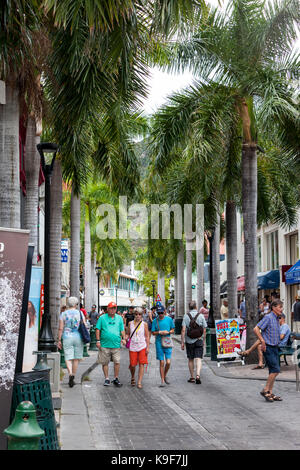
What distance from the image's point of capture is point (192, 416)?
35.0 feet

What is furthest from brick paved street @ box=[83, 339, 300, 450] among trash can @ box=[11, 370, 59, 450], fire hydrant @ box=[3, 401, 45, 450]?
fire hydrant @ box=[3, 401, 45, 450]

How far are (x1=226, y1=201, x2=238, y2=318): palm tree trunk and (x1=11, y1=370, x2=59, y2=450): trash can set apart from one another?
18.7 meters

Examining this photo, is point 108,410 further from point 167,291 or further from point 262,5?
point 167,291

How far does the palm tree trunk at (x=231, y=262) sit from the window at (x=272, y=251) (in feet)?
48.9

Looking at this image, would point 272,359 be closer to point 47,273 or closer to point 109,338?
point 109,338

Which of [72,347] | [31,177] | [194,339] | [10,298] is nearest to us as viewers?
[10,298]

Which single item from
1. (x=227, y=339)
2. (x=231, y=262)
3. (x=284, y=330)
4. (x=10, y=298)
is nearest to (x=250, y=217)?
(x=227, y=339)

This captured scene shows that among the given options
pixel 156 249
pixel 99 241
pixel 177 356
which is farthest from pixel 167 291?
pixel 177 356

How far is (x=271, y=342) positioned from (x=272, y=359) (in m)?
0.33

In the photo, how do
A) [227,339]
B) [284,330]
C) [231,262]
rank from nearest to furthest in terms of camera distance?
[284,330] → [227,339] → [231,262]

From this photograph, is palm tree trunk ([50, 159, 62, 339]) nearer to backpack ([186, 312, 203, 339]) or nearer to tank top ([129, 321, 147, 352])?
tank top ([129, 321, 147, 352])

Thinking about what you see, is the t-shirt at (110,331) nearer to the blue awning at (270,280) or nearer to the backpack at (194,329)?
the backpack at (194,329)

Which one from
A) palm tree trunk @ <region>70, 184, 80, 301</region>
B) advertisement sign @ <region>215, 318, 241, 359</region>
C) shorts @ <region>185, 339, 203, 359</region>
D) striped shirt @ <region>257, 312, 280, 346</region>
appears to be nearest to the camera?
striped shirt @ <region>257, 312, 280, 346</region>

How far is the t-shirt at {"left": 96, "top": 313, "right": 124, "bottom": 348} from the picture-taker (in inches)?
597
